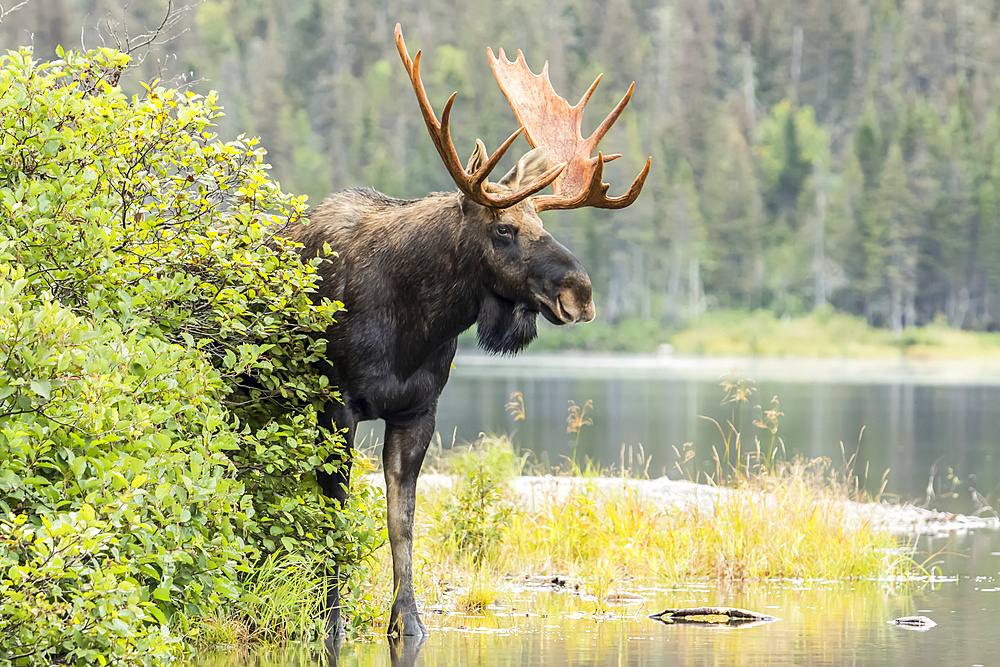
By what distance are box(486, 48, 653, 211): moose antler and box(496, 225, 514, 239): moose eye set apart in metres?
0.38

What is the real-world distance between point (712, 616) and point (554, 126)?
9.97 feet

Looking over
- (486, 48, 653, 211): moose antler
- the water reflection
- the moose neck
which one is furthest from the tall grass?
Answer: (486, 48, 653, 211): moose antler

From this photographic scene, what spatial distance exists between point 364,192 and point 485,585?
8.37ft

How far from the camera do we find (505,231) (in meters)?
7.44

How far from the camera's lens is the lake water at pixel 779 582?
23.6ft

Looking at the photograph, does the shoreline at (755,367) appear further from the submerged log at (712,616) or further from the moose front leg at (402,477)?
the moose front leg at (402,477)

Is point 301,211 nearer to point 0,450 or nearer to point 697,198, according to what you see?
point 0,450

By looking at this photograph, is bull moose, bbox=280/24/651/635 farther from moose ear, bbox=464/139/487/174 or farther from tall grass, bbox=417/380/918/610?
tall grass, bbox=417/380/918/610

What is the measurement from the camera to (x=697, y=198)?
95.4 metres

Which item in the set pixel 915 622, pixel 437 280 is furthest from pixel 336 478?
pixel 915 622

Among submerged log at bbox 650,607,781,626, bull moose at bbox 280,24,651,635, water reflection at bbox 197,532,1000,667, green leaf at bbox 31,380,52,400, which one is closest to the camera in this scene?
green leaf at bbox 31,380,52,400

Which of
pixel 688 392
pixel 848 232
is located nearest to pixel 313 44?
pixel 848 232

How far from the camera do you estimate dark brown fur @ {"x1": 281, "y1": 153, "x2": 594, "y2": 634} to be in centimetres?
744

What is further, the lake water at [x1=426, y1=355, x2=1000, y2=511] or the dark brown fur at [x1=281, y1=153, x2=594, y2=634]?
the lake water at [x1=426, y1=355, x2=1000, y2=511]
